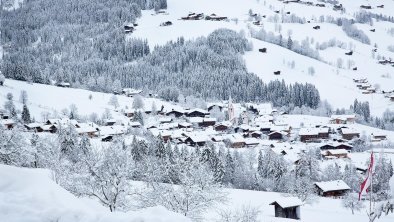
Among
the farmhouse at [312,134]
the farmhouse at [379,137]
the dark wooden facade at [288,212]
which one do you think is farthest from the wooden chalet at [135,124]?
the dark wooden facade at [288,212]

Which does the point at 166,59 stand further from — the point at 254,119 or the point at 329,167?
the point at 329,167

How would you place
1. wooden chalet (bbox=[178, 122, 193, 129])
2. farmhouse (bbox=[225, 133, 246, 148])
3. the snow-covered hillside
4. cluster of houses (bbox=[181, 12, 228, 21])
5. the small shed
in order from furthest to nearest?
cluster of houses (bbox=[181, 12, 228, 21]) < the snow-covered hillside < wooden chalet (bbox=[178, 122, 193, 129]) < farmhouse (bbox=[225, 133, 246, 148]) < the small shed

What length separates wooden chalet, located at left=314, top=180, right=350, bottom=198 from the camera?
165 feet

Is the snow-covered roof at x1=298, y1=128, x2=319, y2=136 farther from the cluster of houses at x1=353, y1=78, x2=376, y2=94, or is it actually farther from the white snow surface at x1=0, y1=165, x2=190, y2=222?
the white snow surface at x1=0, y1=165, x2=190, y2=222

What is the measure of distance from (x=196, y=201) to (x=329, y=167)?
4191 centimetres

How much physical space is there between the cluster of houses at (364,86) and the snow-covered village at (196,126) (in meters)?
0.87

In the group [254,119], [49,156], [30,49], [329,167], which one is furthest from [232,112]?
[30,49]

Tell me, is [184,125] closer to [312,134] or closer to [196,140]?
[196,140]

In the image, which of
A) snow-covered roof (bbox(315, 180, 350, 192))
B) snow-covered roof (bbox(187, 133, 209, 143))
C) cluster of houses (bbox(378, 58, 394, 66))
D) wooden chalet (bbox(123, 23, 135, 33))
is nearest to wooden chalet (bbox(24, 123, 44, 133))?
snow-covered roof (bbox(187, 133, 209, 143))

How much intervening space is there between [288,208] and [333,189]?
62.6 ft

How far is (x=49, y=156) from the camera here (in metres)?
31.5

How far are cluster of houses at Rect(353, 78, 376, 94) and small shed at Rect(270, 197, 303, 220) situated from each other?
380 ft

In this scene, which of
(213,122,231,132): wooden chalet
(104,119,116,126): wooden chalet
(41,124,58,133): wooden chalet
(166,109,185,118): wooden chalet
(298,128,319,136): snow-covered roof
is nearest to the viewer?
(41,124,58,133): wooden chalet

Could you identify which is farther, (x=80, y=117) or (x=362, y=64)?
(x=362, y=64)
